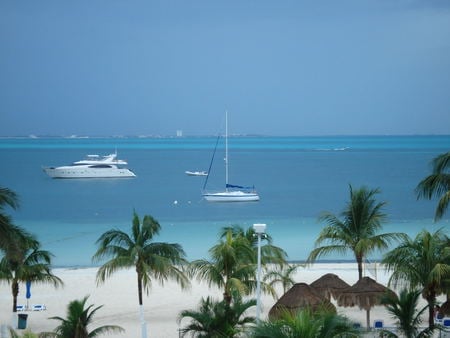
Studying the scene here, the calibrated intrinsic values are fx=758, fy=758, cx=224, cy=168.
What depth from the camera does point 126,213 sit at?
65.2 meters

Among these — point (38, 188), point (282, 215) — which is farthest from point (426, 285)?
point (38, 188)

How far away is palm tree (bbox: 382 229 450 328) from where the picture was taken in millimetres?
15711

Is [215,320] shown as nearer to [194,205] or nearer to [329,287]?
[329,287]

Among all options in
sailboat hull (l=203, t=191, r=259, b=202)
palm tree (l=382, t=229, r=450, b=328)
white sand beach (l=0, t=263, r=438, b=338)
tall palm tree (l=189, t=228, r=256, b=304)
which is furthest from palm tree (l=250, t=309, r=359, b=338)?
sailboat hull (l=203, t=191, r=259, b=202)

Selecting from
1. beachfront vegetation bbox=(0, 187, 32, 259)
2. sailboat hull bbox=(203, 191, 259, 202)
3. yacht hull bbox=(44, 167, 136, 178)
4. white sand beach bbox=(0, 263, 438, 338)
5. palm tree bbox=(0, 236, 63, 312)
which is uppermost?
yacht hull bbox=(44, 167, 136, 178)

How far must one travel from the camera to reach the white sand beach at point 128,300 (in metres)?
→ 21.8

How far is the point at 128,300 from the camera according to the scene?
2580 cm

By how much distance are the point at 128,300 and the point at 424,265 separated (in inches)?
492

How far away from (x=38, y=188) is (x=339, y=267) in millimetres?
65268

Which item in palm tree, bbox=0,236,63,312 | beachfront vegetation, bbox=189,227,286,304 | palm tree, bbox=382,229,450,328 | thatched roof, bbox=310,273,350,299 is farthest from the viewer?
thatched roof, bbox=310,273,350,299

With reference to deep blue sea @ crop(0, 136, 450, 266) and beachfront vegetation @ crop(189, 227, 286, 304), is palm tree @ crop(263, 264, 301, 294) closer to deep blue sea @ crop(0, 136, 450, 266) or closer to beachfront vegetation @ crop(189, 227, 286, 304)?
beachfront vegetation @ crop(189, 227, 286, 304)

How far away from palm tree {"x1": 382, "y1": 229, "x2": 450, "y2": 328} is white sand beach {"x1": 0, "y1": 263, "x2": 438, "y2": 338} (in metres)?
4.43

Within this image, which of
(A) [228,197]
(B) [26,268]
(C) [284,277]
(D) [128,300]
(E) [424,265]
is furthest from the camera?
(A) [228,197]

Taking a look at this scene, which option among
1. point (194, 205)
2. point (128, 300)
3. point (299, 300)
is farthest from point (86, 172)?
point (299, 300)
